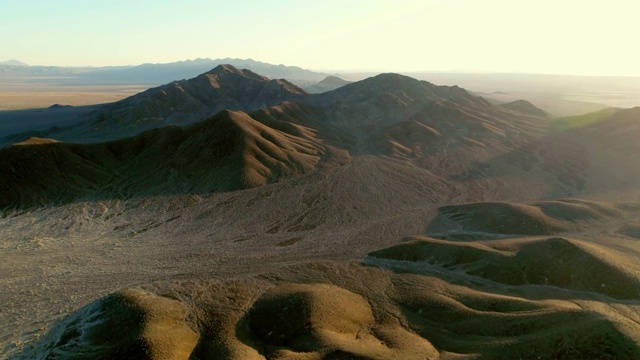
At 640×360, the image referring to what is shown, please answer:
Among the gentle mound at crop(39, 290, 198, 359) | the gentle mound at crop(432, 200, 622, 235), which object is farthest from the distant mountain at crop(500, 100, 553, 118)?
the gentle mound at crop(39, 290, 198, 359)

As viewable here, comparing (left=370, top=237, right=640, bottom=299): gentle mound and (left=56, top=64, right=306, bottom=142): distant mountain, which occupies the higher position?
(left=56, top=64, right=306, bottom=142): distant mountain

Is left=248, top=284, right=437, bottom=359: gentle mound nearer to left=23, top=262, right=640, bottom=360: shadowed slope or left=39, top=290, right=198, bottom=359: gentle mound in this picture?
left=23, top=262, right=640, bottom=360: shadowed slope

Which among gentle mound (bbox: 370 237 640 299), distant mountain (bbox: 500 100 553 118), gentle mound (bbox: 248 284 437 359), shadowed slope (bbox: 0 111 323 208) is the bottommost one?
gentle mound (bbox: 248 284 437 359)

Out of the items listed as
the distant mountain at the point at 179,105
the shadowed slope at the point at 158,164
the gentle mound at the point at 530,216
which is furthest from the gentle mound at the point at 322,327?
the distant mountain at the point at 179,105

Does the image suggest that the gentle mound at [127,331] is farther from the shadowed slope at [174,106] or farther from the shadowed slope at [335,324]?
the shadowed slope at [174,106]

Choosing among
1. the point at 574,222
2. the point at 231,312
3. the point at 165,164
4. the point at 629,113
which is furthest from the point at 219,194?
the point at 629,113

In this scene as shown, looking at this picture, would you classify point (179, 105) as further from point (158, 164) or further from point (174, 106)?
point (158, 164)
